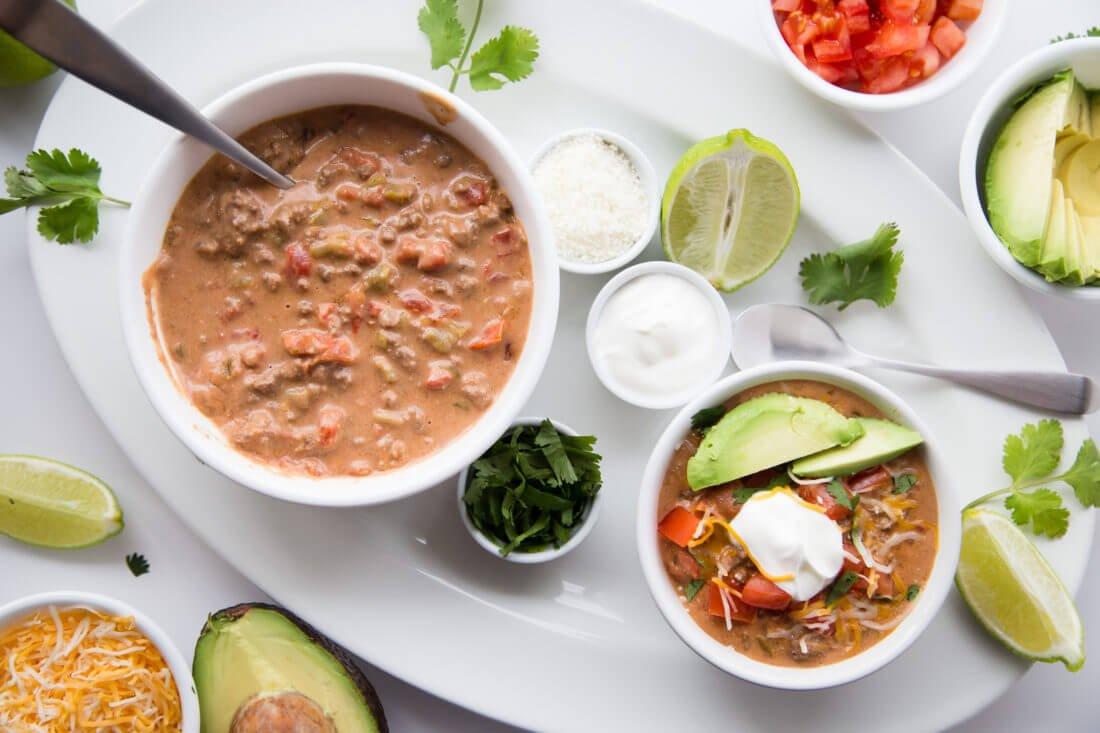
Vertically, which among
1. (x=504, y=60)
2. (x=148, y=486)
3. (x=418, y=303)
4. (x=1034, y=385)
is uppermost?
(x=504, y=60)

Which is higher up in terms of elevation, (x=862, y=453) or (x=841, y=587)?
(x=862, y=453)

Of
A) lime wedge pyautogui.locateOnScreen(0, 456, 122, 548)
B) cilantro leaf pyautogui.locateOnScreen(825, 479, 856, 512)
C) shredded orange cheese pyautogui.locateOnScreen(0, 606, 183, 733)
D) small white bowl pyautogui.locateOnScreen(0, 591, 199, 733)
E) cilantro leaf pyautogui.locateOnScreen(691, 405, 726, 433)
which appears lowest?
shredded orange cheese pyautogui.locateOnScreen(0, 606, 183, 733)

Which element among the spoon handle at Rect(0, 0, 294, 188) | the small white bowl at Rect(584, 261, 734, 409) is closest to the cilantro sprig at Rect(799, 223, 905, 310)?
the small white bowl at Rect(584, 261, 734, 409)

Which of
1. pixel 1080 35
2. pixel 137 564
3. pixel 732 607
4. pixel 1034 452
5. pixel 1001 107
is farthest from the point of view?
pixel 1080 35

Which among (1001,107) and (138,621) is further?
(1001,107)

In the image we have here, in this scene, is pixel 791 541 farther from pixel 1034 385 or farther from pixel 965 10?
pixel 965 10

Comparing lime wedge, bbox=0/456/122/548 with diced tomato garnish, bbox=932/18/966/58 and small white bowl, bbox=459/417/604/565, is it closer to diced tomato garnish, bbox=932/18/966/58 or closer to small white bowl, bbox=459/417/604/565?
small white bowl, bbox=459/417/604/565

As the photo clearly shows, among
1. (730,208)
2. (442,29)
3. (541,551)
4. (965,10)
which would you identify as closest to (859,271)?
(730,208)
